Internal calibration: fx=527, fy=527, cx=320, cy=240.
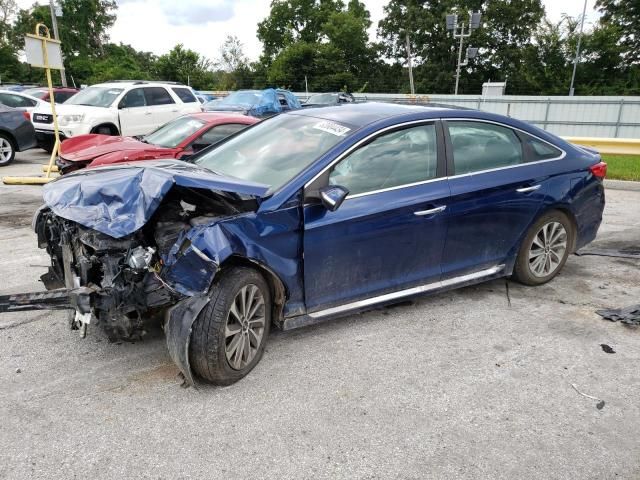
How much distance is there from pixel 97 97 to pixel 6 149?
2.30 metres

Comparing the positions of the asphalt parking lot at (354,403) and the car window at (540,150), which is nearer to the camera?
Result: the asphalt parking lot at (354,403)

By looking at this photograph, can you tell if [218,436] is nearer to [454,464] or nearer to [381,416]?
[381,416]

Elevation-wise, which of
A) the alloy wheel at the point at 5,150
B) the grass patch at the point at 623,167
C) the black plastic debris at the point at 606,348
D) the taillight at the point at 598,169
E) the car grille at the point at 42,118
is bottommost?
the grass patch at the point at 623,167

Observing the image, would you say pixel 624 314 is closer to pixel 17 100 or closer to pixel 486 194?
pixel 486 194

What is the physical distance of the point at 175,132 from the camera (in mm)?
7957

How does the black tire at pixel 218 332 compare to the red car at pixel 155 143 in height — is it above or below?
below

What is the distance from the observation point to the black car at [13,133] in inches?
440

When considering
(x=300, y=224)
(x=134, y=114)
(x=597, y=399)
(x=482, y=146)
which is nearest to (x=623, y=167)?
(x=482, y=146)

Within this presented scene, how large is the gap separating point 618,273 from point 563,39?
148 feet

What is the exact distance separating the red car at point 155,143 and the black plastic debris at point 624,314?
4513 millimetres

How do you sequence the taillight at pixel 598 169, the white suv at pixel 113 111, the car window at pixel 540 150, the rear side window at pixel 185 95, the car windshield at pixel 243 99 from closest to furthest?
1. the car window at pixel 540 150
2. the taillight at pixel 598 169
3. the white suv at pixel 113 111
4. the rear side window at pixel 185 95
5. the car windshield at pixel 243 99

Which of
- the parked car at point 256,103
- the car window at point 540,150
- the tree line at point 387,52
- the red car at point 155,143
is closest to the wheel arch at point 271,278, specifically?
the car window at point 540,150

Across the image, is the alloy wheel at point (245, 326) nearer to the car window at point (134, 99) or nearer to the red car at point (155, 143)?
the red car at point (155, 143)

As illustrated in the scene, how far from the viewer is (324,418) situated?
9.52ft
